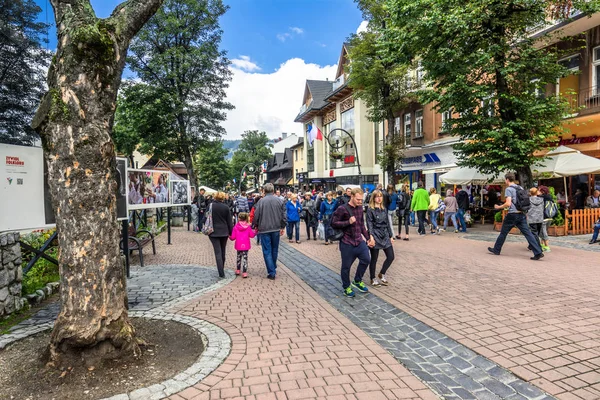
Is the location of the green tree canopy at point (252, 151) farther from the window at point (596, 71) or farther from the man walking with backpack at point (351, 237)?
the man walking with backpack at point (351, 237)

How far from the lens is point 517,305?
530 centimetres

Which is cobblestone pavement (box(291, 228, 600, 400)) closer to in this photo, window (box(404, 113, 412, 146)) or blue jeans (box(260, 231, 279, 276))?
blue jeans (box(260, 231, 279, 276))

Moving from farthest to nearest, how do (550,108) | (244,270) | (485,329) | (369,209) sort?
(550,108) < (244,270) < (369,209) < (485,329)

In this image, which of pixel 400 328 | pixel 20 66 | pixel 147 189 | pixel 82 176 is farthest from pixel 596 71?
pixel 20 66

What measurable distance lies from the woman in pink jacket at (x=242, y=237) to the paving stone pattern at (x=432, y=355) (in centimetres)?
216

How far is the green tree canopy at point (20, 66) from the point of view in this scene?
21.8 ft

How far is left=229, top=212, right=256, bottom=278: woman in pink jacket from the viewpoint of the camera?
298 inches

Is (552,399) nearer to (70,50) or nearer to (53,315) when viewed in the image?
(70,50)

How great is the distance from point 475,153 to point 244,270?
9.99 meters

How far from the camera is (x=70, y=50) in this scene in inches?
131

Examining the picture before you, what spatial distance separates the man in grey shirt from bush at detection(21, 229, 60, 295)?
3.57m

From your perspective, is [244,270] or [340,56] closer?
[244,270]

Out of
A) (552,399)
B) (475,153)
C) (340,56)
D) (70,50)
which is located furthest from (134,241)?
(340,56)

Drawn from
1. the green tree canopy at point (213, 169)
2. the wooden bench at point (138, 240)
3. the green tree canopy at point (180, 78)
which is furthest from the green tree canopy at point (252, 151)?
the wooden bench at point (138, 240)
